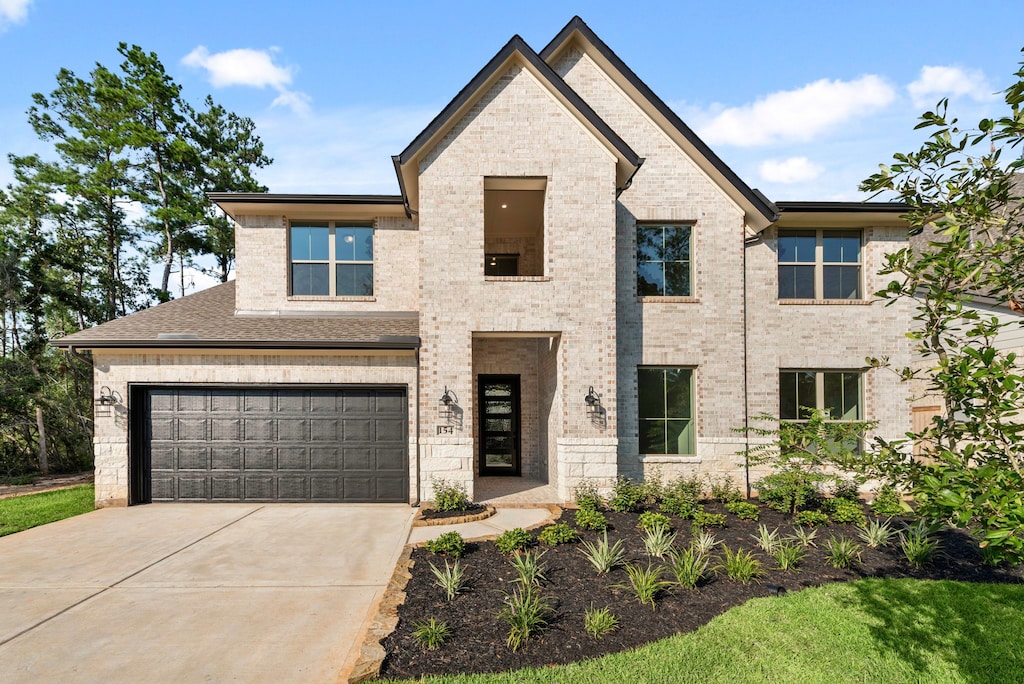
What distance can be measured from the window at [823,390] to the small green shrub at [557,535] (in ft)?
22.2

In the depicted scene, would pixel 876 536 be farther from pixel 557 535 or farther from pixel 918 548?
pixel 557 535

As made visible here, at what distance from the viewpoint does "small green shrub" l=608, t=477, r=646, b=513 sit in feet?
Result: 30.2

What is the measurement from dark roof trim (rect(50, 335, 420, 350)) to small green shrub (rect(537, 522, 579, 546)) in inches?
174

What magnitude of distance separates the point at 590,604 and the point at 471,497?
182 inches

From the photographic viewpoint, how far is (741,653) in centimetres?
444

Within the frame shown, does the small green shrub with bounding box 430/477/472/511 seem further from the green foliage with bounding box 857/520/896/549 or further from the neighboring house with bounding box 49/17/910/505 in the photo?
the green foliage with bounding box 857/520/896/549

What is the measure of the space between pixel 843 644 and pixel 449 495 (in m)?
6.25

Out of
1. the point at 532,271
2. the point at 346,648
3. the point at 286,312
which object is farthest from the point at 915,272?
the point at 286,312

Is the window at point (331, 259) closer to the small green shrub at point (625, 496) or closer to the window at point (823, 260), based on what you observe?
the small green shrub at point (625, 496)

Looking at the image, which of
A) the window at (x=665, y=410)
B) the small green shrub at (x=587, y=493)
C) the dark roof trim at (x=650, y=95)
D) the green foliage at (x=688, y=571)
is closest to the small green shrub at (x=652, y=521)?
the small green shrub at (x=587, y=493)

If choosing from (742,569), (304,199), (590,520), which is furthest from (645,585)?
(304,199)

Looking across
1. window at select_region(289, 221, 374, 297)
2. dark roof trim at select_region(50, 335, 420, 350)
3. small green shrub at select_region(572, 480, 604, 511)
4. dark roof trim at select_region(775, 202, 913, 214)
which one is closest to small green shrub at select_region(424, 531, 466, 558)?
small green shrub at select_region(572, 480, 604, 511)

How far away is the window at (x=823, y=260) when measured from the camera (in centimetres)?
1166

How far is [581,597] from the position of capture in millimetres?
5477
